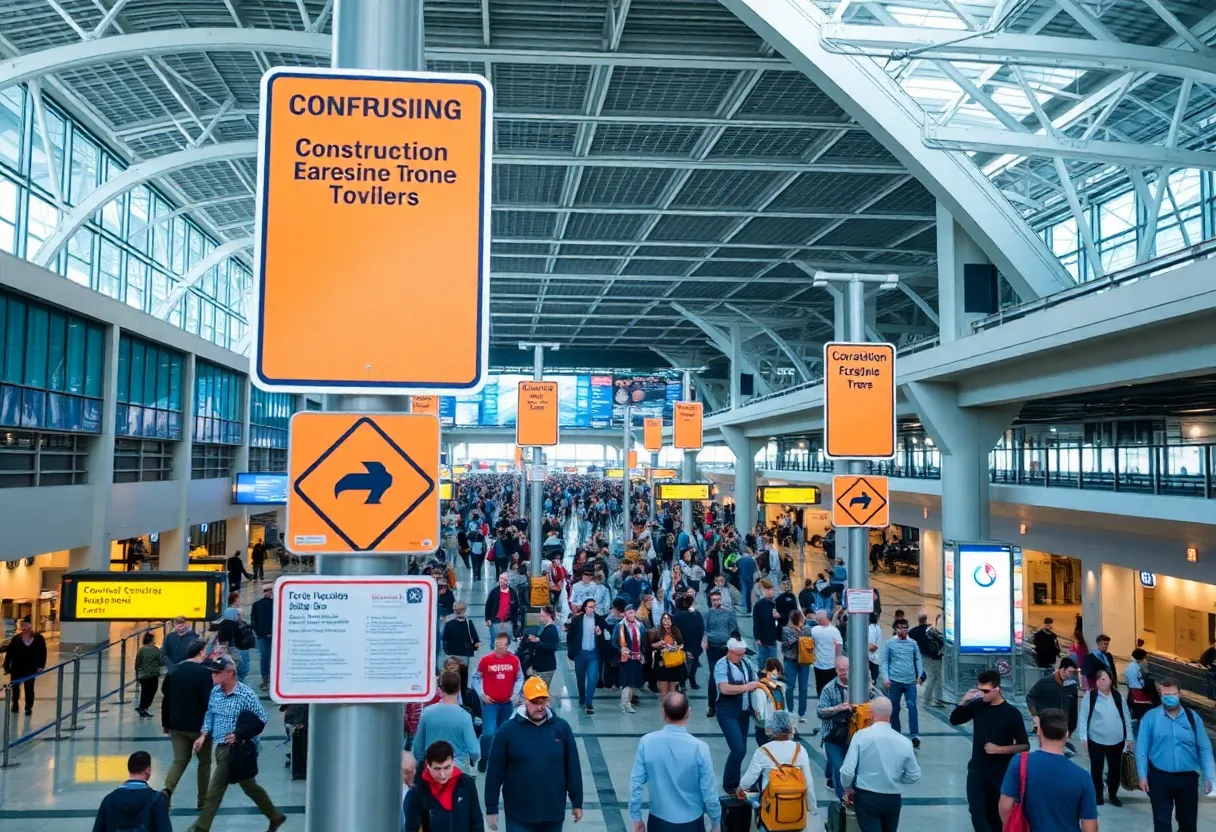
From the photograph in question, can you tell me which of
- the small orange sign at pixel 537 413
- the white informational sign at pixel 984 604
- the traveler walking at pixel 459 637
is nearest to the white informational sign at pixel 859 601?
the white informational sign at pixel 984 604

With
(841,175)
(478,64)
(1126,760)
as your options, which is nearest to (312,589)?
(1126,760)

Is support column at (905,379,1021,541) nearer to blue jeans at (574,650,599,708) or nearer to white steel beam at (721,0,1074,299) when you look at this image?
white steel beam at (721,0,1074,299)

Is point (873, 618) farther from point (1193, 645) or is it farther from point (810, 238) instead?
point (810, 238)

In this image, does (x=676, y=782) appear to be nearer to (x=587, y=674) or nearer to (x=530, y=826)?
(x=530, y=826)

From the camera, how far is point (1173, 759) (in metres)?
7.92

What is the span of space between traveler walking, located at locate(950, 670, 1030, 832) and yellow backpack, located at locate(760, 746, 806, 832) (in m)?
1.79

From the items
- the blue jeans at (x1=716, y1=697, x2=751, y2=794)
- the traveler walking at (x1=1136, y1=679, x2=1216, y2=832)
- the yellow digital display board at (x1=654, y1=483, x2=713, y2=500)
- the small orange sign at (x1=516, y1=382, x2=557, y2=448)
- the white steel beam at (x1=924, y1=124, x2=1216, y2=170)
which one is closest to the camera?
the traveler walking at (x1=1136, y1=679, x2=1216, y2=832)

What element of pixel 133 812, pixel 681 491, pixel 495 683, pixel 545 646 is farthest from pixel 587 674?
pixel 681 491

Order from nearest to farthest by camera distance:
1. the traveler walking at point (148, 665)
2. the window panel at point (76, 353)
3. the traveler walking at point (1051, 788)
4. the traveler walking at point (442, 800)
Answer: the traveler walking at point (1051, 788), the traveler walking at point (442, 800), the traveler walking at point (148, 665), the window panel at point (76, 353)

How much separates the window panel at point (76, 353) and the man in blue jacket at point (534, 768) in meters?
17.0

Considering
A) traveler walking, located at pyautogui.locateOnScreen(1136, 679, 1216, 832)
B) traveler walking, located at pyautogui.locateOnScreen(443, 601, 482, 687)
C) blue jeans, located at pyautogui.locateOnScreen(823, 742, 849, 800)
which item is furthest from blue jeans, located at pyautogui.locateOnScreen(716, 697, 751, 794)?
traveler walking, located at pyautogui.locateOnScreen(443, 601, 482, 687)

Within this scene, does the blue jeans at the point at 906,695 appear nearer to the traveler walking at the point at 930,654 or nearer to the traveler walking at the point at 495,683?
the traveler walking at the point at 930,654

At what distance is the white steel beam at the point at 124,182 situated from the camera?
2128cm

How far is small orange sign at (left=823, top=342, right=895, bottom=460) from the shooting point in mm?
11867
